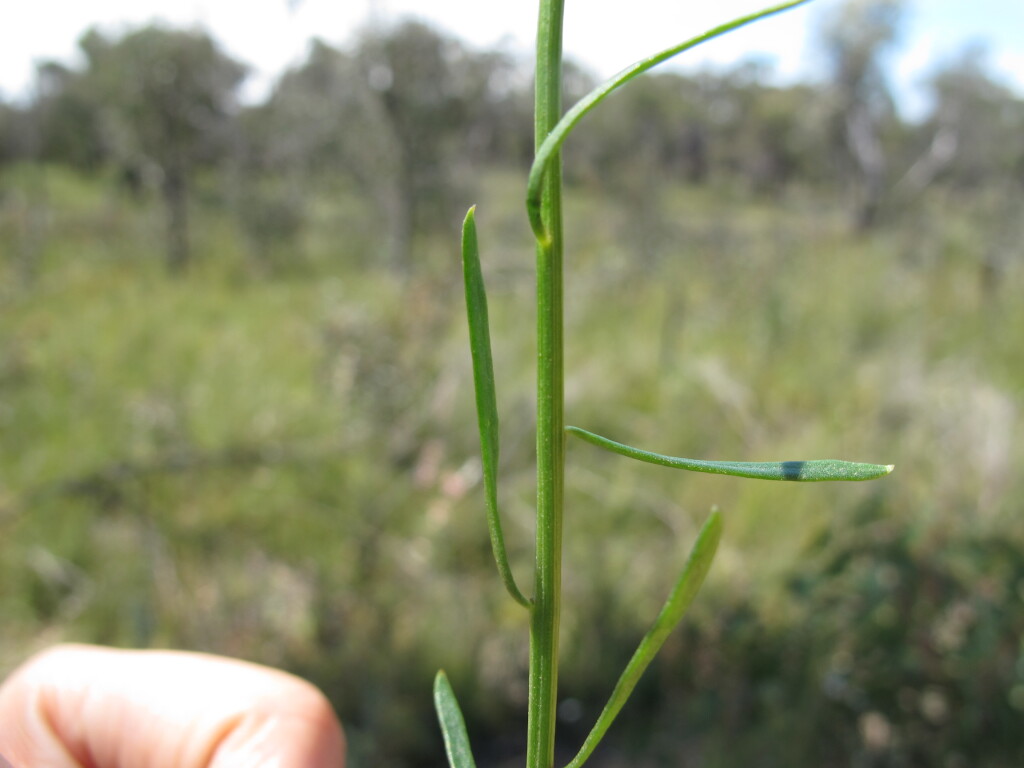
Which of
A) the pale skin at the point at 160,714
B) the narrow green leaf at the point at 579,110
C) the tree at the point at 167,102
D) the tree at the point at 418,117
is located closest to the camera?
the narrow green leaf at the point at 579,110

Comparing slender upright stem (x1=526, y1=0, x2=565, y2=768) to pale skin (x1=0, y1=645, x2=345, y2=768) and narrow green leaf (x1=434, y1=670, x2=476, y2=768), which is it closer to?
narrow green leaf (x1=434, y1=670, x2=476, y2=768)

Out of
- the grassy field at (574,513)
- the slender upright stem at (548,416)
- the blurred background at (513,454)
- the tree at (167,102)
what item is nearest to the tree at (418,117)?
the blurred background at (513,454)

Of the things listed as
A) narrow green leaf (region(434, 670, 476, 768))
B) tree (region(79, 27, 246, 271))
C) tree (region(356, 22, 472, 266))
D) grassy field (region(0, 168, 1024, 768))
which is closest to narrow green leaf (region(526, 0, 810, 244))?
narrow green leaf (region(434, 670, 476, 768))

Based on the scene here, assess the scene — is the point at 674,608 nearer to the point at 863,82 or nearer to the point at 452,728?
the point at 452,728

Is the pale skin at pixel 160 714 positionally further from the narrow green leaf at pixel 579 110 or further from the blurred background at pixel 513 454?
the blurred background at pixel 513 454

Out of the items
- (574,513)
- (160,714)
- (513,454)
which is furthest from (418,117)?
(160,714)

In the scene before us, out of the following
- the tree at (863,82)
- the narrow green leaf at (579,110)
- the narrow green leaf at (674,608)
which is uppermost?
the tree at (863,82)
